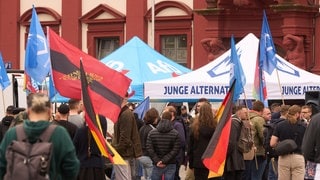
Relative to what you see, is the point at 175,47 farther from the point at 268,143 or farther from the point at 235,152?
the point at 235,152

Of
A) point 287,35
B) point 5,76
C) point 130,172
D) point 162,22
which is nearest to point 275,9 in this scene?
point 287,35

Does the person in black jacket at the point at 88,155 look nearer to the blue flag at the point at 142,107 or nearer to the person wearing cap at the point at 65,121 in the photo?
the person wearing cap at the point at 65,121

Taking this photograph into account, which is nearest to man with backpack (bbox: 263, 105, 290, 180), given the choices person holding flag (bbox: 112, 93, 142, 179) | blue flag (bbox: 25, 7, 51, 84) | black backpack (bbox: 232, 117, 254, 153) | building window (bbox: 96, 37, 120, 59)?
black backpack (bbox: 232, 117, 254, 153)

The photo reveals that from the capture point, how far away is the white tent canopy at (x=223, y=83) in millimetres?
24297

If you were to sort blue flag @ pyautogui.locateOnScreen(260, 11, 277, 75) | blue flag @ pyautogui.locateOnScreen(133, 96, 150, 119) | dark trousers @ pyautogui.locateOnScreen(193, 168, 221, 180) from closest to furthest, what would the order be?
dark trousers @ pyautogui.locateOnScreen(193, 168, 221, 180) < blue flag @ pyautogui.locateOnScreen(260, 11, 277, 75) < blue flag @ pyautogui.locateOnScreen(133, 96, 150, 119)

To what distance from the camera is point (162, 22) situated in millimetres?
36969

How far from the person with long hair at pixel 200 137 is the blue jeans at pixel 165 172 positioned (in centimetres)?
157

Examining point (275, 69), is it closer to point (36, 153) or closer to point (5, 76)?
point (5, 76)

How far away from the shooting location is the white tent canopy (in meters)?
24.3

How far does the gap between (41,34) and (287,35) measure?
1238 cm

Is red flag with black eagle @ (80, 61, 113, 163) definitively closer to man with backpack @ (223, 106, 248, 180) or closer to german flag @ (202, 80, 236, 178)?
german flag @ (202, 80, 236, 178)

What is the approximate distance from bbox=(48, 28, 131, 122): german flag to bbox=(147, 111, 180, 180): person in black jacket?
69.9 inches

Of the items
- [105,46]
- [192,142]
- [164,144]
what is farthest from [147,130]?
[105,46]

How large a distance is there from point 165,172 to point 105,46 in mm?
19611
